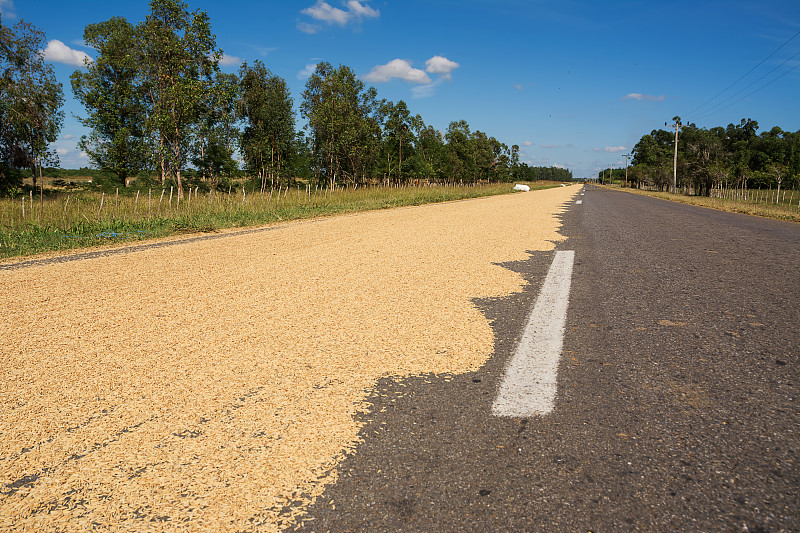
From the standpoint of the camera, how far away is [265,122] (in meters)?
43.9

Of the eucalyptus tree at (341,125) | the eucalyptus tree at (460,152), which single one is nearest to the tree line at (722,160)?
the eucalyptus tree at (460,152)

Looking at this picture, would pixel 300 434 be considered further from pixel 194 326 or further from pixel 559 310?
pixel 559 310

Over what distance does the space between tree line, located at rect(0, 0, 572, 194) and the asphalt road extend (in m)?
26.4

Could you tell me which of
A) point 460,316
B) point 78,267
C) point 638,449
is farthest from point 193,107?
point 638,449

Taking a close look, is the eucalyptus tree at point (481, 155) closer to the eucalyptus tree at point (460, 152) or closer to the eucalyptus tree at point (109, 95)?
the eucalyptus tree at point (460, 152)

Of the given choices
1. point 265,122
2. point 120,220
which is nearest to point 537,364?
point 120,220

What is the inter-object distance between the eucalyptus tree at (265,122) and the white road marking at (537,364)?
41548mm

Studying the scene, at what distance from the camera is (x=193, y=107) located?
25062mm

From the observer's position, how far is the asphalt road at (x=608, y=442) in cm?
141

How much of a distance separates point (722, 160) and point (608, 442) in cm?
5929

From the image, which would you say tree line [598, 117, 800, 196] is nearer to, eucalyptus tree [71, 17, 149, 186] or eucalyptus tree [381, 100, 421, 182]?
eucalyptus tree [381, 100, 421, 182]

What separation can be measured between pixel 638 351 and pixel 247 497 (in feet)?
7.66

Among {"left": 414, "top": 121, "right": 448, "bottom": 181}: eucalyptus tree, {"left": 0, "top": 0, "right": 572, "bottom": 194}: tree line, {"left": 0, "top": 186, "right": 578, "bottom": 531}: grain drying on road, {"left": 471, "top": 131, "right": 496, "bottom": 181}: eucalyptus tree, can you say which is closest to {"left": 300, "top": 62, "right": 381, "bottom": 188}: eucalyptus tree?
{"left": 0, "top": 0, "right": 572, "bottom": 194}: tree line

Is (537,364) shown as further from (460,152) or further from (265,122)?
(460,152)
